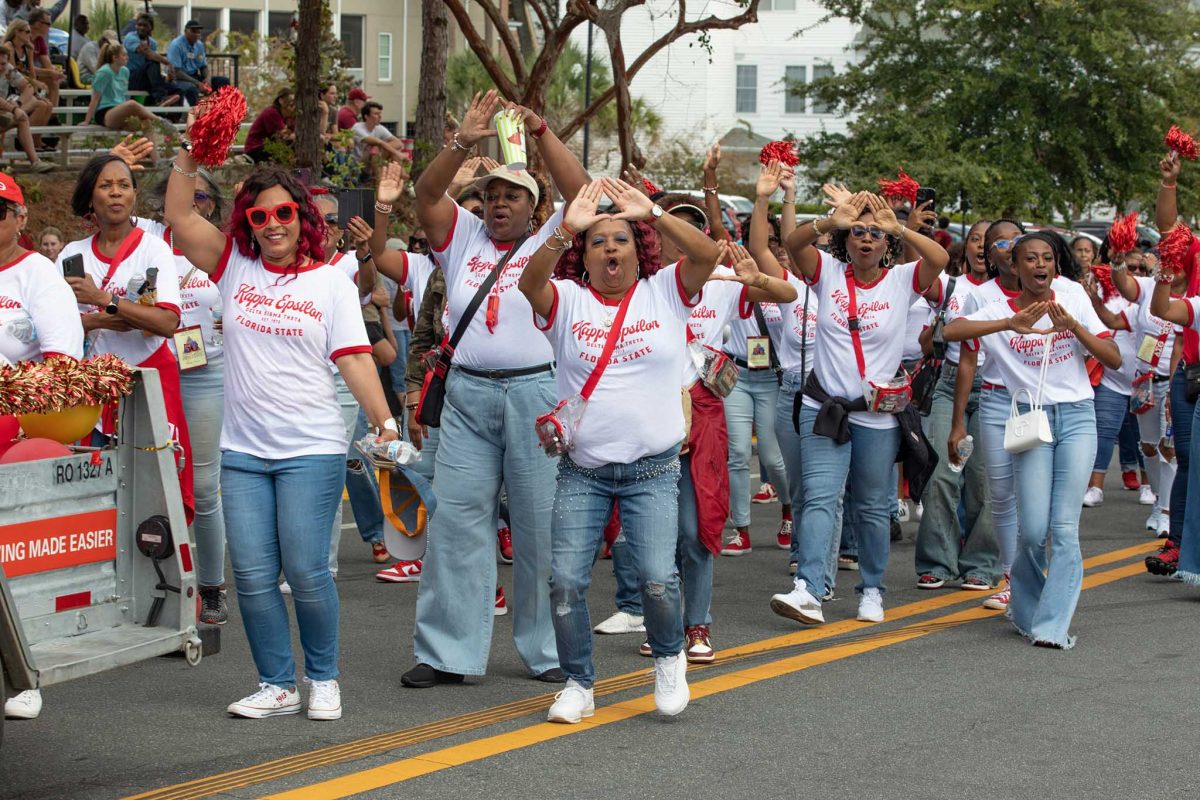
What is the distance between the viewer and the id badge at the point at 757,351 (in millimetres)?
10641

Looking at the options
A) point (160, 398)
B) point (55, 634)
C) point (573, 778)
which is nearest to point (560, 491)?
point (573, 778)

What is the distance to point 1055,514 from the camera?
7.97 m

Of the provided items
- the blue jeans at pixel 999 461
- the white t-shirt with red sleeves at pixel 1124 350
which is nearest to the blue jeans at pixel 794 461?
the blue jeans at pixel 999 461

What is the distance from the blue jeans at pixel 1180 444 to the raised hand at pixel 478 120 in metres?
5.19

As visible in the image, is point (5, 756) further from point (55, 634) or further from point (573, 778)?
point (573, 778)

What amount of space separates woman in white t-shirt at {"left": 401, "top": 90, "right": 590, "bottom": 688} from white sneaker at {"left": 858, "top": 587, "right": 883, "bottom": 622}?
211 cm

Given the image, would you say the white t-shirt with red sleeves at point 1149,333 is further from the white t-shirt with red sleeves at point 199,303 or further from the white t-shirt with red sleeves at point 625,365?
the white t-shirt with red sleeves at point 199,303

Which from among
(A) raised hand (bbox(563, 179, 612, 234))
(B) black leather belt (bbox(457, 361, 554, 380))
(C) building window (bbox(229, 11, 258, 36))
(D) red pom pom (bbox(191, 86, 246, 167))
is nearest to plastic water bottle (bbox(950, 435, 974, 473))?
(B) black leather belt (bbox(457, 361, 554, 380))

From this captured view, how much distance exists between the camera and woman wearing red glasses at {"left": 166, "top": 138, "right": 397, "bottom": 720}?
6.06 meters

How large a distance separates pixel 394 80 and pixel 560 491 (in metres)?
46.9

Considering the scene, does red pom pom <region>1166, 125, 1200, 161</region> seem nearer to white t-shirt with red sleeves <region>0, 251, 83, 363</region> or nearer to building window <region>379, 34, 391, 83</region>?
white t-shirt with red sleeves <region>0, 251, 83, 363</region>

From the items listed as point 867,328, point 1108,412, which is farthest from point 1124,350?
point 867,328

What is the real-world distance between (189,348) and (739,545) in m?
4.19

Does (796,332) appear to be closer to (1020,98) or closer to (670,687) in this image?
(670,687)
